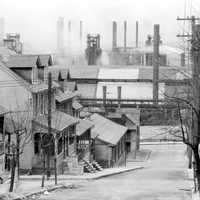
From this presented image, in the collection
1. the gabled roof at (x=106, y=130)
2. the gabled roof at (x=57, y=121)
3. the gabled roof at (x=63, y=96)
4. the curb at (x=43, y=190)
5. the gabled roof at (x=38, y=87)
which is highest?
the gabled roof at (x=38, y=87)

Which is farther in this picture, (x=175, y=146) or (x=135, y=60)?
(x=135, y=60)

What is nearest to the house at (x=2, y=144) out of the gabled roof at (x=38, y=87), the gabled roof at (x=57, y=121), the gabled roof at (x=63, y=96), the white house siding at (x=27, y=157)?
the white house siding at (x=27, y=157)

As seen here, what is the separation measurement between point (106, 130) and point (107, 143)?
436 centimetres

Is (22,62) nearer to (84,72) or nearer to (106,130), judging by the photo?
(106,130)

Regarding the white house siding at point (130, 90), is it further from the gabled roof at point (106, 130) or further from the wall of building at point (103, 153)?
the wall of building at point (103, 153)

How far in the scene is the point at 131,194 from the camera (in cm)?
2352

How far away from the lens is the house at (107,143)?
143 feet

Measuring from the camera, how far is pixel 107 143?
43.3 meters

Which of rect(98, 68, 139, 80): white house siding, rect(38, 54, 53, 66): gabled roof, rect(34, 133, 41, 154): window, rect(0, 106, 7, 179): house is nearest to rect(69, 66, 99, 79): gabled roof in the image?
rect(98, 68, 139, 80): white house siding

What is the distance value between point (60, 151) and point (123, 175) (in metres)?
4.72

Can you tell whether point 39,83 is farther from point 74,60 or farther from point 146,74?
point 74,60

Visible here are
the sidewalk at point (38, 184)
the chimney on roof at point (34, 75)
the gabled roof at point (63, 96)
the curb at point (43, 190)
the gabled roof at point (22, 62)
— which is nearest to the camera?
the curb at point (43, 190)

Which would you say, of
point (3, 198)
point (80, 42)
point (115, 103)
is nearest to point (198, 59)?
point (3, 198)

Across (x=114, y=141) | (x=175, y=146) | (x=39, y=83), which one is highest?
(x=39, y=83)
